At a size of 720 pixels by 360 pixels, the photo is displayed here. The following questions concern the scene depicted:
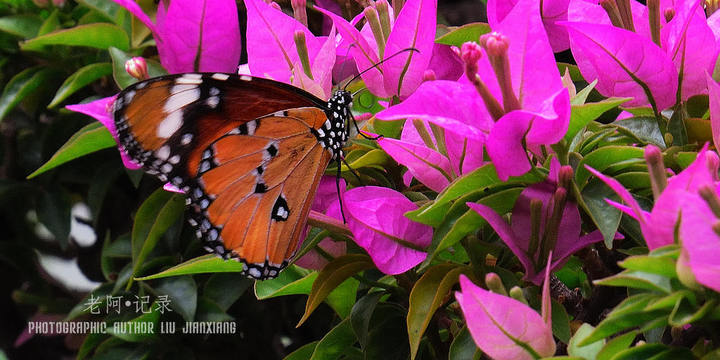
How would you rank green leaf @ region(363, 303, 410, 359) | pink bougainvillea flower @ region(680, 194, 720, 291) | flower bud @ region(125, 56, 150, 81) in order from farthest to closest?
flower bud @ region(125, 56, 150, 81) < green leaf @ region(363, 303, 410, 359) < pink bougainvillea flower @ region(680, 194, 720, 291)

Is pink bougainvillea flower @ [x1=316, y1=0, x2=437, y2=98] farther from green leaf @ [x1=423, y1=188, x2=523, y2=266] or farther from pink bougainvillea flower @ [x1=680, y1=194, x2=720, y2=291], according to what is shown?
pink bougainvillea flower @ [x1=680, y1=194, x2=720, y2=291]

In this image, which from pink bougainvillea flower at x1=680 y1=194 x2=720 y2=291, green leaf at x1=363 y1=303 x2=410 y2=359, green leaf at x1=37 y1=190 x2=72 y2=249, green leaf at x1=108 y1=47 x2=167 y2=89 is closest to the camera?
pink bougainvillea flower at x1=680 y1=194 x2=720 y2=291

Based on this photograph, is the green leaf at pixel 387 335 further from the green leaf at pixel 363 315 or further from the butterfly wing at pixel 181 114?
the butterfly wing at pixel 181 114

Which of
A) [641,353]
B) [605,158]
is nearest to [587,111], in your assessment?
[605,158]

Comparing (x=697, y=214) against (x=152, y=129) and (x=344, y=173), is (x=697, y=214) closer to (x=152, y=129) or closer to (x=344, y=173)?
(x=344, y=173)

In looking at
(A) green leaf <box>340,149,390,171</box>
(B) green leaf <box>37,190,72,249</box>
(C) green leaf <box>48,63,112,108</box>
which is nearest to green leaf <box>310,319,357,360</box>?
(A) green leaf <box>340,149,390,171</box>

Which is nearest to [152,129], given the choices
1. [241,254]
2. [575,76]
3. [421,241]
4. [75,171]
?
[241,254]

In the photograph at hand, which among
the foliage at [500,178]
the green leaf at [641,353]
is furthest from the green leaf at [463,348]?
the green leaf at [641,353]
